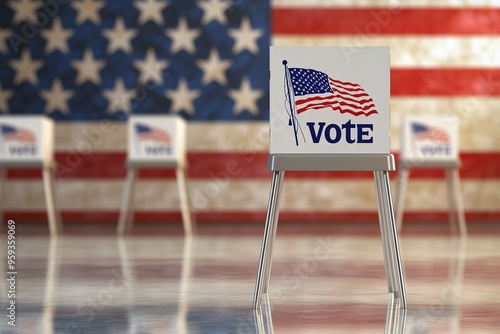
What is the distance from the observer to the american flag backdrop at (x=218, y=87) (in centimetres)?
724

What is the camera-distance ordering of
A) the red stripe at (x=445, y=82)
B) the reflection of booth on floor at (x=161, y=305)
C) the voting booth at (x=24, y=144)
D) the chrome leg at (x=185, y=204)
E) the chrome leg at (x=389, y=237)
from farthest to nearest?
1. the red stripe at (x=445, y=82)
2. the voting booth at (x=24, y=144)
3. the chrome leg at (x=185, y=204)
4. the chrome leg at (x=389, y=237)
5. the reflection of booth on floor at (x=161, y=305)

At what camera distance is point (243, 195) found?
23.9 ft

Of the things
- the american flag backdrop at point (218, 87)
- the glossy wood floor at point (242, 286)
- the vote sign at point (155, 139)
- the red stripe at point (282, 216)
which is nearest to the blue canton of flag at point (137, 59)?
the american flag backdrop at point (218, 87)

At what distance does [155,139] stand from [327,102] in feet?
12.1

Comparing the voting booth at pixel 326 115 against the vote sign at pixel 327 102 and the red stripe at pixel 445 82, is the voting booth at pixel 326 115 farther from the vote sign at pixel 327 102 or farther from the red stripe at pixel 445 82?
the red stripe at pixel 445 82

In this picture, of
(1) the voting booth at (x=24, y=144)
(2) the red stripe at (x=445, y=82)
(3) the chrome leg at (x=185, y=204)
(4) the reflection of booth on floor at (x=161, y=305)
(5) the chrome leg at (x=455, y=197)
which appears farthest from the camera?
(2) the red stripe at (x=445, y=82)

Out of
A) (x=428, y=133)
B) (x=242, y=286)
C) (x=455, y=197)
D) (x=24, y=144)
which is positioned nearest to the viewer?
(x=242, y=286)

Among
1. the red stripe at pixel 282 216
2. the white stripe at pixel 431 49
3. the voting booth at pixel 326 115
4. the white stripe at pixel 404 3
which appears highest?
the white stripe at pixel 404 3

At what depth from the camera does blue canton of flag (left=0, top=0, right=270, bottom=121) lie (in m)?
7.29

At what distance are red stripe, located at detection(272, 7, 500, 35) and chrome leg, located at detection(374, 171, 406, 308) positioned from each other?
185 inches

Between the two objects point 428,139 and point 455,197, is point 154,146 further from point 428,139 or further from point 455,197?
point 455,197

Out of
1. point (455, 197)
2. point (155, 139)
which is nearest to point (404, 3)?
point (455, 197)

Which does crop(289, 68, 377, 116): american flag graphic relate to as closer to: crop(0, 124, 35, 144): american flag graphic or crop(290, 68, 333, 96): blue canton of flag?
crop(290, 68, 333, 96): blue canton of flag

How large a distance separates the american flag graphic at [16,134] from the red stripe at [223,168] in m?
1.20
